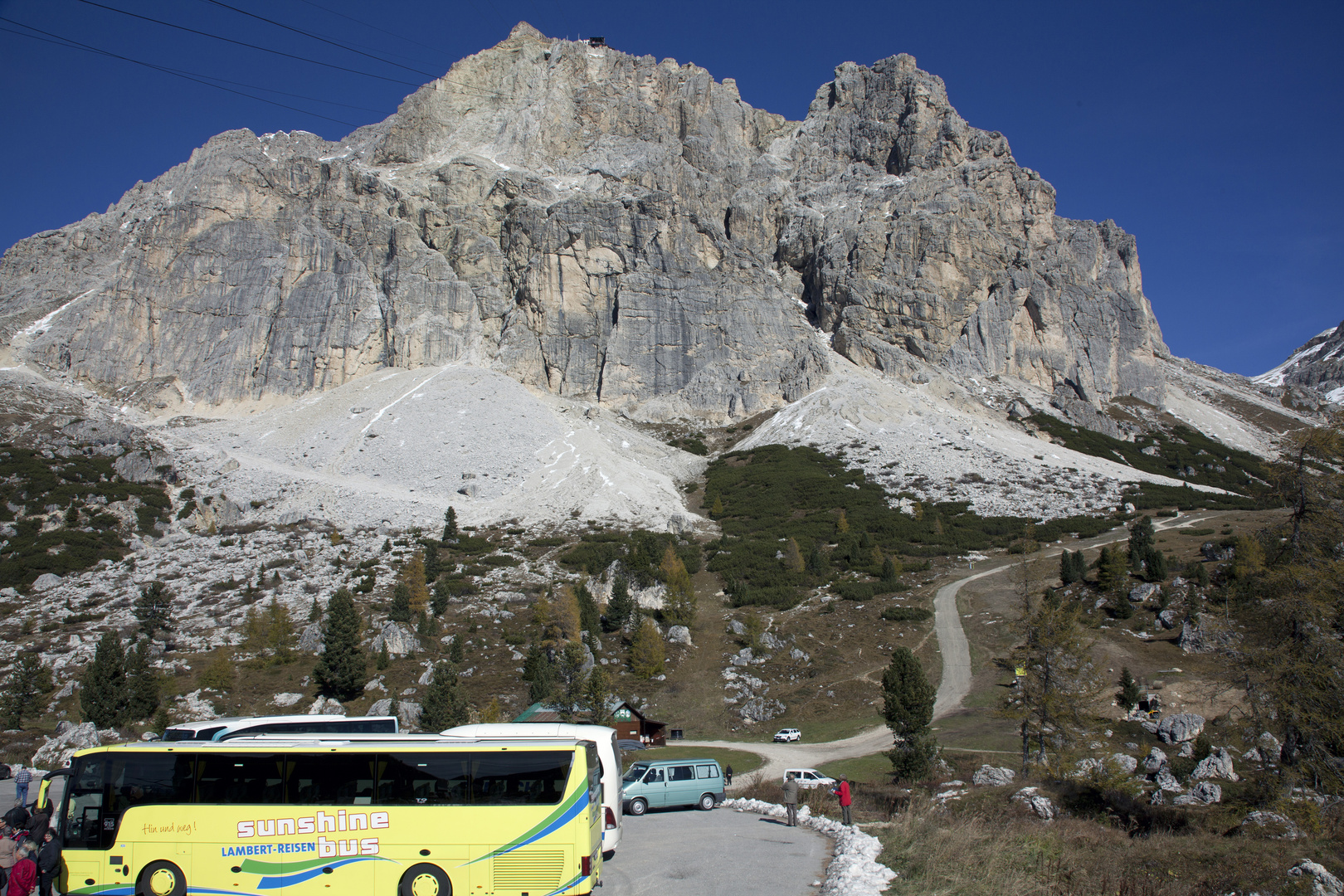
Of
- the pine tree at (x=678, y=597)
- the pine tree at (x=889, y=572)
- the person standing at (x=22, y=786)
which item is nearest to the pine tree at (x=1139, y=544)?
the pine tree at (x=889, y=572)

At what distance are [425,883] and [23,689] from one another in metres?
33.4

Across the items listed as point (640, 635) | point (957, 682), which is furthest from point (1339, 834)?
point (640, 635)

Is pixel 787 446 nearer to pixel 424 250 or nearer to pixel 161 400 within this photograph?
pixel 424 250

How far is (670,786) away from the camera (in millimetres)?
18016

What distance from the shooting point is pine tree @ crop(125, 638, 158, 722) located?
30.9 m

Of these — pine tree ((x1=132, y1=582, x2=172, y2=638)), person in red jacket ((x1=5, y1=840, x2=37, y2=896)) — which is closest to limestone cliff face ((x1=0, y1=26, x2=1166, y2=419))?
pine tree ((x1=132, y1=582, x2=172, y2=638))

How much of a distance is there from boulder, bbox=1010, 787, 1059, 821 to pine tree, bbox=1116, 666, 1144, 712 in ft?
58.4

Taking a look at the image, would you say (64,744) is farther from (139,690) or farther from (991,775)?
(991,775)

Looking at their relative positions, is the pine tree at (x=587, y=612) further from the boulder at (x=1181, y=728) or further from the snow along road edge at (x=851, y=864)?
the snow along road edge at (x=851, y=864)

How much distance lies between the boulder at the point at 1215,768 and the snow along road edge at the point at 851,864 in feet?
46.0

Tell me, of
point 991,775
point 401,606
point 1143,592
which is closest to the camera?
point 991,775

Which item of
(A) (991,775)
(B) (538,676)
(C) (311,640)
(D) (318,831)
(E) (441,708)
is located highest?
(D) (318,831)

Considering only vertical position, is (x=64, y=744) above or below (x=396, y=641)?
below

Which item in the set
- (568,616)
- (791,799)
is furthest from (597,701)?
(791,799)
